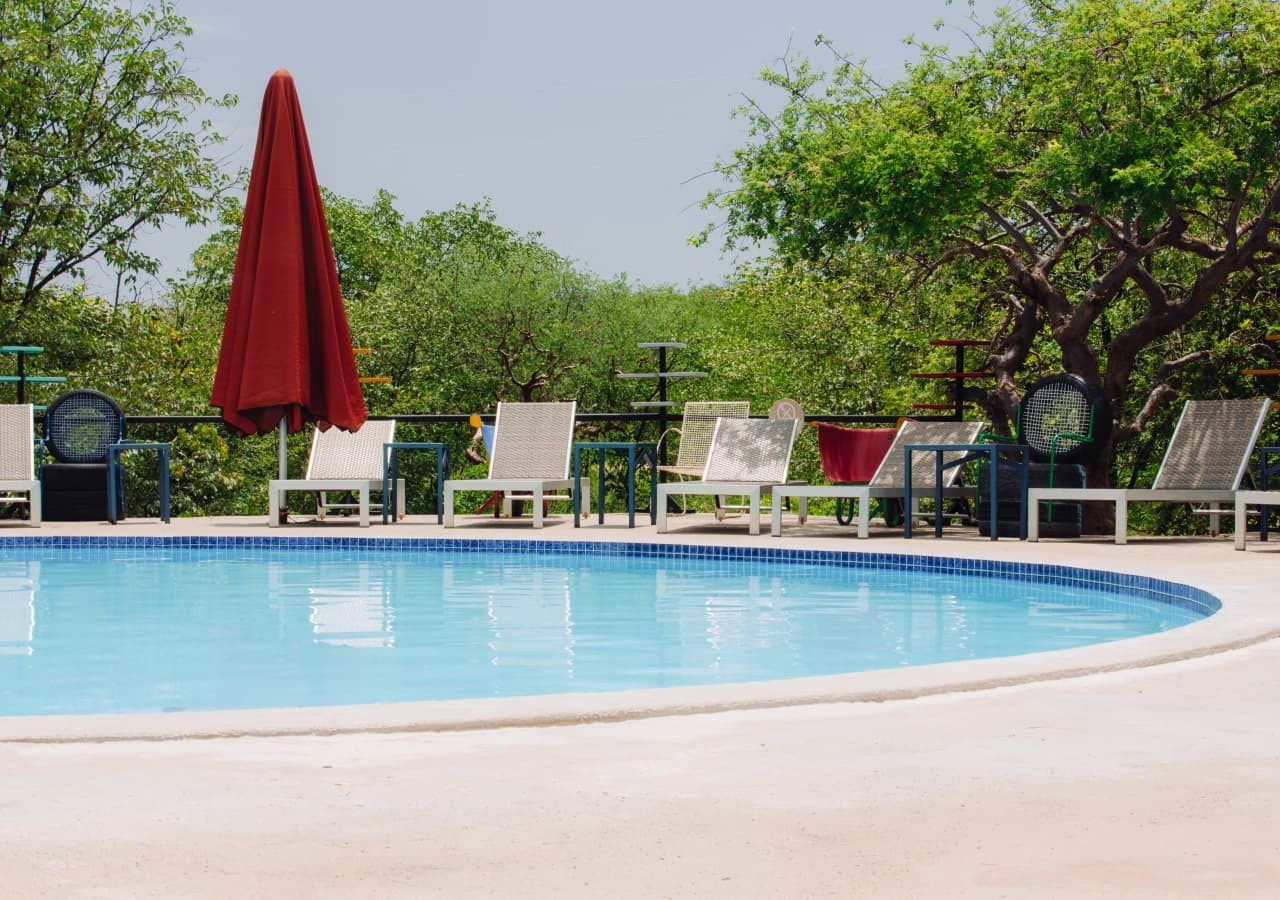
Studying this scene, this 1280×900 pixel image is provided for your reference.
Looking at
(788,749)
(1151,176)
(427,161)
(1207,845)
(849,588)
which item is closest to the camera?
(1207,845)

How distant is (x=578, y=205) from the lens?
4575 cm

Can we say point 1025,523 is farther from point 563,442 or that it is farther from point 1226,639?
point 1226,639

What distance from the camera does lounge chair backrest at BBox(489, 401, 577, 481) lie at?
10805mm

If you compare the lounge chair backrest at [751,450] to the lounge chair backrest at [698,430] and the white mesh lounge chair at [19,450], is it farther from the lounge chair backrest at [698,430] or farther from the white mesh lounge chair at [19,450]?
the white mesh lounge chair at [19,450]

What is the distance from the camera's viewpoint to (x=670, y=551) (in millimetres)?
9141

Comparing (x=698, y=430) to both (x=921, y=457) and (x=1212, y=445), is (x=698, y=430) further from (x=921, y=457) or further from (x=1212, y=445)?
(x=1212, y=445)

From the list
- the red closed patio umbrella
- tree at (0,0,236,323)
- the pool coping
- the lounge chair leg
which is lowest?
the pool coping

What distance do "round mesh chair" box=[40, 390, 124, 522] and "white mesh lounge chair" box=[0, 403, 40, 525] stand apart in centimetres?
22

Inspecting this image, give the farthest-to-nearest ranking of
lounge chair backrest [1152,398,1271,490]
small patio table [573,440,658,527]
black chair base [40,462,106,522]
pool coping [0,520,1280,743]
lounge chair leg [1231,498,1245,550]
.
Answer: black chair base [40,462,106,522] < small patio table [573,440,658,527] < lounge chair backrest [1152,398,1271,490] < lounge chair leg [1231,498,1245,550] < pool coping [0,520,1280,743]

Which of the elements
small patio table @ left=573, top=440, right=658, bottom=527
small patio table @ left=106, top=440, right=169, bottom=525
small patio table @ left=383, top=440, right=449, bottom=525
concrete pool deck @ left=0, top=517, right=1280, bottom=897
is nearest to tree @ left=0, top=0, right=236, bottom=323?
small patio table @ left=106, top=440, right=169, bottom=525

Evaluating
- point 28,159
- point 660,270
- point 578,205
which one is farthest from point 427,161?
point 28,159

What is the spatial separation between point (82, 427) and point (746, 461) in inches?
187

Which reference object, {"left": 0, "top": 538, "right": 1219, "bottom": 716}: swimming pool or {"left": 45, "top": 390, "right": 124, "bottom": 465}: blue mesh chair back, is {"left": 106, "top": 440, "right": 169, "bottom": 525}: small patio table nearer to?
{"left": 45, "top": 390, "right": 124, "bottom": 465}: blue mesh chair back

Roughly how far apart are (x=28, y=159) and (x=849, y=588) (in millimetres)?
11339
